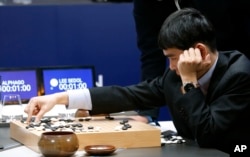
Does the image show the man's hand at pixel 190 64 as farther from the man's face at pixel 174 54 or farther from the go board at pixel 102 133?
the go board at pixel 102 133

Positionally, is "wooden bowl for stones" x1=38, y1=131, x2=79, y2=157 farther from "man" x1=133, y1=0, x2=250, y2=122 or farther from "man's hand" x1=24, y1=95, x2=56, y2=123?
"man" x1=133, y1=0, x2=250, y2=122

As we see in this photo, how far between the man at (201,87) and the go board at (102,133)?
5.0 inches

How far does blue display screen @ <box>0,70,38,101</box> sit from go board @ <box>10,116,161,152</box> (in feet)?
3.95

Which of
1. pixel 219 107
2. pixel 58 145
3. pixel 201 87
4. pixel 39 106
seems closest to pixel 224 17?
pixel 201 87

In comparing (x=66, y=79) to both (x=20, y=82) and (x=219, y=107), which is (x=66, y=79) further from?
(x=219, y=107)

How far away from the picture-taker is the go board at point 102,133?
1962mm

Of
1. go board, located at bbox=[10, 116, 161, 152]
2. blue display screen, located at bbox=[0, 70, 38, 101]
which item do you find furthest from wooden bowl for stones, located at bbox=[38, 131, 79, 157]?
blue display screen, located at bbox=[0, 70, 38, 101]

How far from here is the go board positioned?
1.96 meters

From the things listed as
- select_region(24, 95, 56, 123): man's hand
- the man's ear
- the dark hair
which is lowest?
select_region(24, 95, 56, 123): man's hand

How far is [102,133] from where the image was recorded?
1.97 meters

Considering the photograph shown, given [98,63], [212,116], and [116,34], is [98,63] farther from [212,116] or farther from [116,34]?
[212,116]

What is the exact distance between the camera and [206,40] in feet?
7.10

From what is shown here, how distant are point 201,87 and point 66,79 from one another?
147 centimetres

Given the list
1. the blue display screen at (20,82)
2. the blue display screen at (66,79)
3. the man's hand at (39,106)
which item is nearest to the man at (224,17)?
the blue display screen at (66,79)
